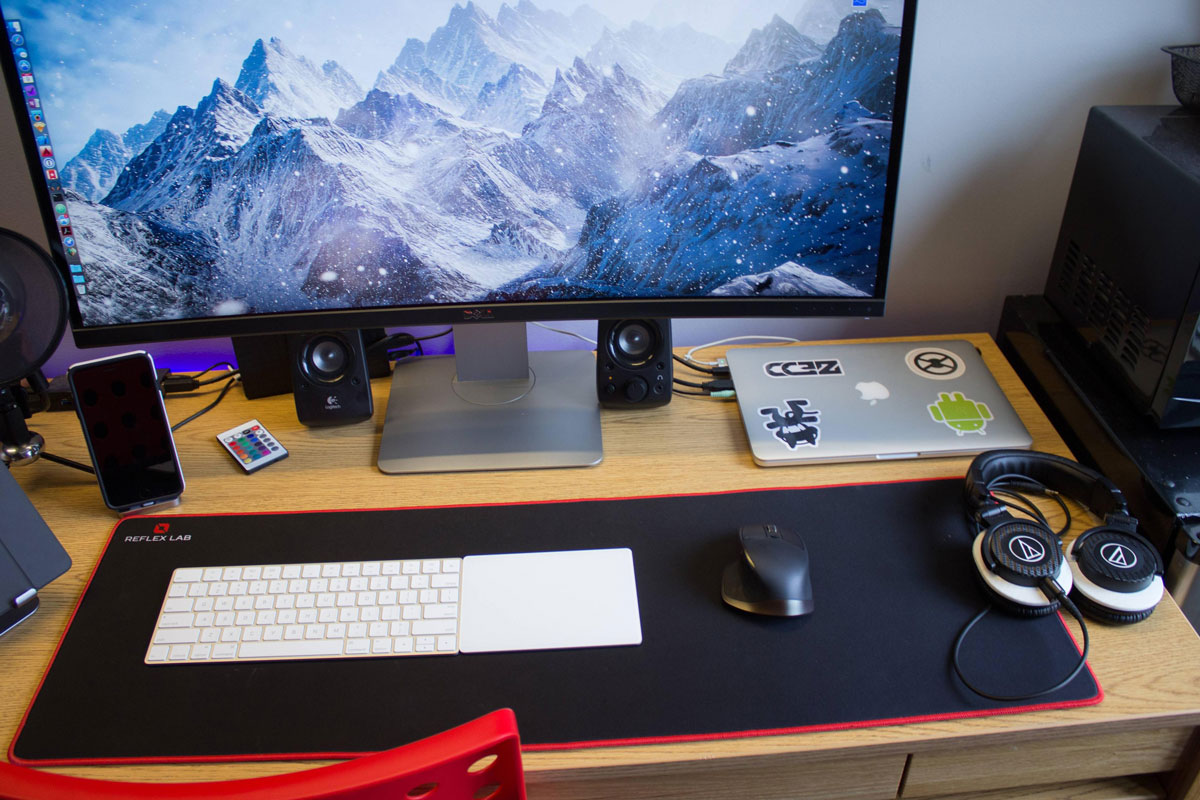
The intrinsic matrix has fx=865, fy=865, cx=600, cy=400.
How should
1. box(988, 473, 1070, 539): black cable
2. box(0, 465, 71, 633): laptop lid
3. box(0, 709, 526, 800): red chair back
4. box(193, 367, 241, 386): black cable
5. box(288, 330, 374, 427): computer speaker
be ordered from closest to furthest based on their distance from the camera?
box(0, 709, 526, 800): red chair back, box(0, 465, 71, 633): laptop lid, box(988, 473, 1070, 539): black cable, box(288, 330, 374, 427): computer speaker, box(193, 367, 241, 386): black cable

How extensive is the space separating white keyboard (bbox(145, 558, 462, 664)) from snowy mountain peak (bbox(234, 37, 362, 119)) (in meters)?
0.45

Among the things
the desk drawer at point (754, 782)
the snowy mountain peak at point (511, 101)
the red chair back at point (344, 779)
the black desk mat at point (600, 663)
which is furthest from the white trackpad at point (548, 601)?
the snowy mountain peak at point (511, 101)

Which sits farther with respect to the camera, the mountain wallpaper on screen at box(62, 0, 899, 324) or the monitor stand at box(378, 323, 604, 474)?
the monitor stand at box(378, 323, 604, 474)

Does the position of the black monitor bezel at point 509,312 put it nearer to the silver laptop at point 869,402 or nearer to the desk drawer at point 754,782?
the silver laptop at point 869,402

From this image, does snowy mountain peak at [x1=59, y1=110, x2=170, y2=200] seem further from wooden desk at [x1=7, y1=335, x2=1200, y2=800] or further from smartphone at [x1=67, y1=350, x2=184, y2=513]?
wooden desk at [x1=7, y1=335, x2=1200, y2=800]

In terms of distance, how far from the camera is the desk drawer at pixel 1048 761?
771mm

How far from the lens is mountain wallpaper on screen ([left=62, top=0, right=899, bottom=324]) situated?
847 mm

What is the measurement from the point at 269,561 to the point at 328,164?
16.0 inches

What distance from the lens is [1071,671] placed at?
753 mm

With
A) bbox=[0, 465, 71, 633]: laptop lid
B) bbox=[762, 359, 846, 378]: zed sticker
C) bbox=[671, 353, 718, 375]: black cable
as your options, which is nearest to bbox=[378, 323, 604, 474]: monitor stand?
bbox=[671, 353, 718, 375]: black cable

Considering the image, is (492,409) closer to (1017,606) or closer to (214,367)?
(214,367)

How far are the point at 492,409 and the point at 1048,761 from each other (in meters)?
0.69

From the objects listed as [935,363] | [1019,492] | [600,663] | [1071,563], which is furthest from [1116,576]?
[600,663]

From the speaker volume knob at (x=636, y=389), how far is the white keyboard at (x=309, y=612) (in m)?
0.32
